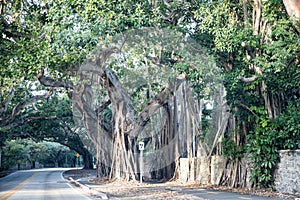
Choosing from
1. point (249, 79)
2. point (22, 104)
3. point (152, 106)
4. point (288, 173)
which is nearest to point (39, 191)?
point (152, 106)

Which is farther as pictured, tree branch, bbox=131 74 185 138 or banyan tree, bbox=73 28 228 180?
tree branch, bbox=131 74 185 138

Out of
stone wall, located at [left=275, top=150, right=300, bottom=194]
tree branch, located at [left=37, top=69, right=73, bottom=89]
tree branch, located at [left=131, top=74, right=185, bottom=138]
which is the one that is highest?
tree branch, located at [left=37, top=69, right=73, bottom=89]

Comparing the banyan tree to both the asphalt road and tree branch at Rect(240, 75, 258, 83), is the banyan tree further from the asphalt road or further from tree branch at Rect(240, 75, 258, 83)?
the asphalt road

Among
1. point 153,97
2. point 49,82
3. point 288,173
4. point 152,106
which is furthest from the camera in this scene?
point 153,97

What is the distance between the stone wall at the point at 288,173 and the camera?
49.5ft

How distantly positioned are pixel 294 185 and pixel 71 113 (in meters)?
22.9

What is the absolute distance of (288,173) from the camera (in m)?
15.5

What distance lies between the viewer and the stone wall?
594 inches

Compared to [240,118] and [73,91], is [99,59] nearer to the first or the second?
[73,91]

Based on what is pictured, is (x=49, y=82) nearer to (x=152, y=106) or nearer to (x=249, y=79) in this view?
(x=152, y=106)

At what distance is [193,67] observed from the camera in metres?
18.0

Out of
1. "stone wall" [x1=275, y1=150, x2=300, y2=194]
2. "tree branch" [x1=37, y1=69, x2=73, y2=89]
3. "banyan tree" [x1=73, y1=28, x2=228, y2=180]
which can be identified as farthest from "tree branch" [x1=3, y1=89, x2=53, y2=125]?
"stone wall" [x1=275, y1=150, x2=300, y2=194]

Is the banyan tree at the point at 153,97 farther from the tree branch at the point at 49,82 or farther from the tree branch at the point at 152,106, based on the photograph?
the tree branch at the point at 49,82

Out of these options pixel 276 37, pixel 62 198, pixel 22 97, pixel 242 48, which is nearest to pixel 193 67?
pixel 242 48
